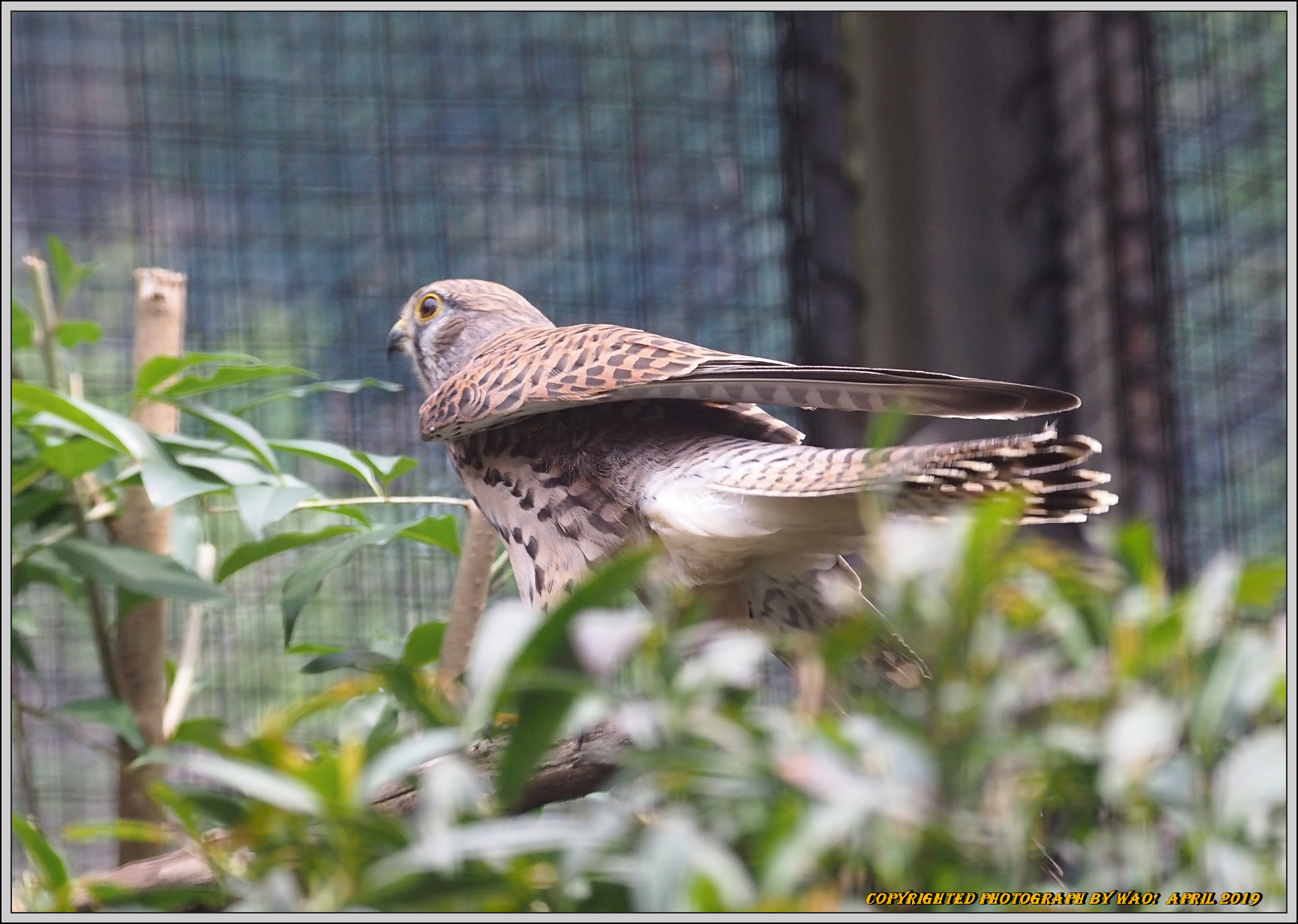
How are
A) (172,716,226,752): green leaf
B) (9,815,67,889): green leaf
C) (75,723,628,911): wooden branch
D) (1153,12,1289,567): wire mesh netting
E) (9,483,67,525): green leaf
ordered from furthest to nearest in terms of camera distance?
1. (1153,12,1289,567): wire mesh netting
2. (9,483,67,525): green leaf
3. (75,723,628,911): wooden branch
4. (9,815,67,889): green leaf
5. (172,716,226,752): green leaf

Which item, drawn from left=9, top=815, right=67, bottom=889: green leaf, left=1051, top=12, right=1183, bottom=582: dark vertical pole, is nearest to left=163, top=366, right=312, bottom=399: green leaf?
left=9, top=815, right=67, bottom=889: green leaf

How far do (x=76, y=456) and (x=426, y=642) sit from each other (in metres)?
0.50

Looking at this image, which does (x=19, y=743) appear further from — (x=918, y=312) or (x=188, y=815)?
(x=918, y=312)

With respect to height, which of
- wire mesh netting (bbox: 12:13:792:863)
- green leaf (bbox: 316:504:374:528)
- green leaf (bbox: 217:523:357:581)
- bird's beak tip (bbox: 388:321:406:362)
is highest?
wire mesh netting (bbox: 12:13:792:863)

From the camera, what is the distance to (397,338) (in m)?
2.35

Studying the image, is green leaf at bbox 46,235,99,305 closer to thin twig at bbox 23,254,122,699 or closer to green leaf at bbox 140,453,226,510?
thin twig at bbox 23,254,122,699

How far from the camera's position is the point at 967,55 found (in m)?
2.48

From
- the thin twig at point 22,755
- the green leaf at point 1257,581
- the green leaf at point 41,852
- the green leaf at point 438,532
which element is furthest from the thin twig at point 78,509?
the green leaf at point 1257,581

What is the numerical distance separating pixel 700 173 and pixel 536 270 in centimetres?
45

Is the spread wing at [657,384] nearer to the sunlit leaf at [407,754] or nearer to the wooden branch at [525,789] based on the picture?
the wooden branch at [525,789]

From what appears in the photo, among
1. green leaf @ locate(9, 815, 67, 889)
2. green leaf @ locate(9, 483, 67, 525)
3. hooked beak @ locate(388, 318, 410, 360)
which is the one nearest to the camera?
green leaf @ locate(9, 815, 67, 889)

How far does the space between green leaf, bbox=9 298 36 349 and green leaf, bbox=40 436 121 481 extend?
244mm

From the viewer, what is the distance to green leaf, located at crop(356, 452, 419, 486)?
172cm

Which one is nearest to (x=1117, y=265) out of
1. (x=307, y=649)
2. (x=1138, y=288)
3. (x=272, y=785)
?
(x=1138, y=288)
